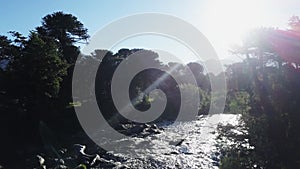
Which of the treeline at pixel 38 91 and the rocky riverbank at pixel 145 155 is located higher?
the treeline at pixel 38 91

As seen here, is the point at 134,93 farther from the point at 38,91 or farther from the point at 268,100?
the point at 268,100

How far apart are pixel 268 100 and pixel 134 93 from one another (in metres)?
33.4

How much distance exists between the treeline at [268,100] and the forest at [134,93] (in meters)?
0.02

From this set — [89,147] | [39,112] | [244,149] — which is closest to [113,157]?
[89,147]

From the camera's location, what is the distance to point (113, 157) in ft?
53.0

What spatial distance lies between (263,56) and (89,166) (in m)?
10.2

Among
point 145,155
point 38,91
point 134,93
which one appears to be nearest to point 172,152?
point 145,155

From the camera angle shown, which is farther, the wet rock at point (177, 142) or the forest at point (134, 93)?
the wet rock at point (177, 142)

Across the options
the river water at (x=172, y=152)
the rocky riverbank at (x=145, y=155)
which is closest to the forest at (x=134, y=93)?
the rocky riverbank at (x=145, y=155)

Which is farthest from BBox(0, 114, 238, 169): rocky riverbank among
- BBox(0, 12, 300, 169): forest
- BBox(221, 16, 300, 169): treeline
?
BBox(221, 16, 300, 169): treeline

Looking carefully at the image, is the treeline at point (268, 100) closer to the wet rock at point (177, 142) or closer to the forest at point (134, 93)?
the forest at point (134, 93)

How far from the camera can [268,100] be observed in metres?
5.83

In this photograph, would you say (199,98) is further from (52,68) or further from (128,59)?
(52,68)

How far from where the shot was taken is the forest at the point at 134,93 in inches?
220
